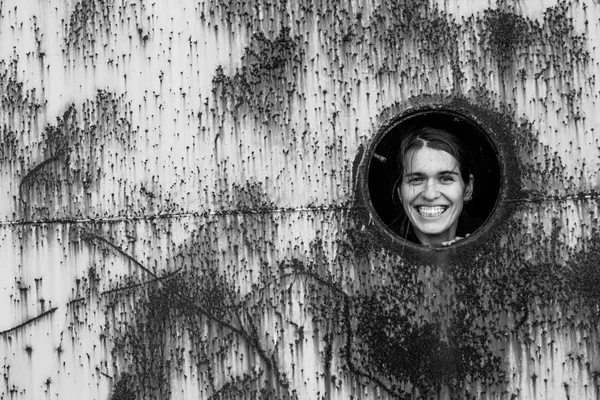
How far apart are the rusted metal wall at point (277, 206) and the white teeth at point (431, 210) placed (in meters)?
0.13

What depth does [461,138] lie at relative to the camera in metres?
2.05

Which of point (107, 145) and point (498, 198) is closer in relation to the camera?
point (498, 198)

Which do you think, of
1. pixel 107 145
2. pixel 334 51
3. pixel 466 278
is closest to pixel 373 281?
pixel 466 278

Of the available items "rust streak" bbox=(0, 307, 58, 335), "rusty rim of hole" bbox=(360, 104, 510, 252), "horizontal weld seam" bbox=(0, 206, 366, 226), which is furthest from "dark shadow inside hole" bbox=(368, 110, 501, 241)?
"rust streak" bbox=(0, 307, 58, 335)

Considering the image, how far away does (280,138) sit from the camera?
81.1 inches

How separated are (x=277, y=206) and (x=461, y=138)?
0.57m

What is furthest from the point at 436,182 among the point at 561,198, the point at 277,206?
the point at 277,206

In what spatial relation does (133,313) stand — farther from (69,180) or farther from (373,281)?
(373,281)

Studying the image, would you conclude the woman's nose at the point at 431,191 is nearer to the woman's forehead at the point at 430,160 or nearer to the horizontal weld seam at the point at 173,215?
the woman's forehead at the point at 430,160

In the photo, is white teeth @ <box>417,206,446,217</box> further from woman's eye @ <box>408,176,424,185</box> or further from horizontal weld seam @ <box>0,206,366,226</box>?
horizontal weld seam @ <box>0,206,366,226</box>

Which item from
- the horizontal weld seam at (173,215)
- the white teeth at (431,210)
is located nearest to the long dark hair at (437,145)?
the white teeth at (431,210)

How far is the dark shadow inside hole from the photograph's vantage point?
6.64ft

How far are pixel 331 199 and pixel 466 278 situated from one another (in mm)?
442

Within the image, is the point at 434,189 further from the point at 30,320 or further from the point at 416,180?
the point at 30,320
